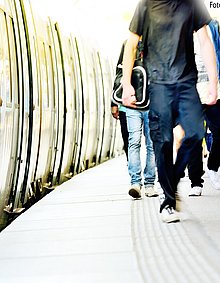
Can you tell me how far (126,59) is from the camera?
3729 mm

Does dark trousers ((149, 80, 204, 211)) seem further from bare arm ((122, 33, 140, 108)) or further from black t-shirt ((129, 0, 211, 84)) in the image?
bare arm ((122, 33, 140, 108))

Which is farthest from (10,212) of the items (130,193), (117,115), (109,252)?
(109,252)

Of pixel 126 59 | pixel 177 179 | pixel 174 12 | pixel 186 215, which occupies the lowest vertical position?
pixel 186 215

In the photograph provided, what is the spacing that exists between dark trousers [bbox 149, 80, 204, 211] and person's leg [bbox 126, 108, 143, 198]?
104 centimetres

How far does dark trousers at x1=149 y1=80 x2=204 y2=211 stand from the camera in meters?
3.42

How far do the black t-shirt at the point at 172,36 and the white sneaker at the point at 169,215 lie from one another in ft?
2.54

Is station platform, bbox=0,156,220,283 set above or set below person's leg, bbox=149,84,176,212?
below

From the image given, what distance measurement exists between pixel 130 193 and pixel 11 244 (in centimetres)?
163

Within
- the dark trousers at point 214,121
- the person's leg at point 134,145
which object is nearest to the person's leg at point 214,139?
the dark trousers at point 214,121

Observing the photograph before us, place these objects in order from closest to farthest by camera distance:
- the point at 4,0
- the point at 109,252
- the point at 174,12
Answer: the point at 109,252 < the point at 174,12 < the point at 4,0

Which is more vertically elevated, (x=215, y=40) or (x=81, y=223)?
(x=215, y=40)

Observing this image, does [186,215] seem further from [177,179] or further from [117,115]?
[117,115]

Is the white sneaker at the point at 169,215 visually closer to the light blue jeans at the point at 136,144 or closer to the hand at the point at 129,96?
the hand at the point at 129,96

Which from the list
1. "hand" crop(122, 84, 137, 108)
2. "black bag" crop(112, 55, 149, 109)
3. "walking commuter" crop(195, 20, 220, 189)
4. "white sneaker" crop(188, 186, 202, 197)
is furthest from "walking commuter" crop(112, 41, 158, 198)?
"hand" crop(122, 84, 137, 108)
